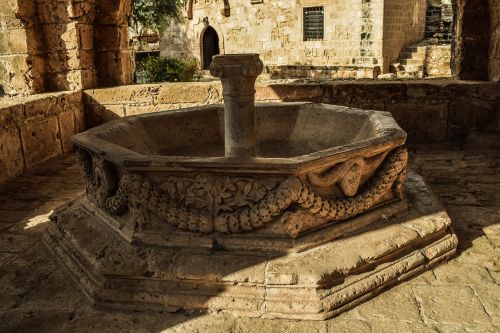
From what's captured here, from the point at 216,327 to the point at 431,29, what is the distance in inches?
681

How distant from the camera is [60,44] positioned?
21.8 ft

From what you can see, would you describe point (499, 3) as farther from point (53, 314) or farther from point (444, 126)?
point (53, 314)

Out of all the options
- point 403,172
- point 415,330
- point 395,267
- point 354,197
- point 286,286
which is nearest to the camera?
point 415,330

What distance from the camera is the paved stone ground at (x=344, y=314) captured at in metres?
2.55

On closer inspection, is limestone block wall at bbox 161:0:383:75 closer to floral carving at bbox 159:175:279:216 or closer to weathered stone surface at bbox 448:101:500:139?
weathered stone surface at bbox 448:101:500:139

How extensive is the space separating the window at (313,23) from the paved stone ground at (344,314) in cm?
1281

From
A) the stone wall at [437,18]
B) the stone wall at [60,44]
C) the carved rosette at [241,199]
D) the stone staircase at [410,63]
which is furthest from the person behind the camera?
the stone wall at [437,18]

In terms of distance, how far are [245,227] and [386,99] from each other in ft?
13.5

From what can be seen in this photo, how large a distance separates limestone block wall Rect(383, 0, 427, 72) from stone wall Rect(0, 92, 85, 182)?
436 inches

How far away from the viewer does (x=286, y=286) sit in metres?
2.69

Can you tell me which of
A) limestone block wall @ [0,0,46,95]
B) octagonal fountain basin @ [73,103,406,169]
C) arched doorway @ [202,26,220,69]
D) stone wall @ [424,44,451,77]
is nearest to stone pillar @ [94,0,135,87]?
limestone block wall @ [0,0,46,95]

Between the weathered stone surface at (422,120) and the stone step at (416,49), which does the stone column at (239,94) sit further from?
the stone step at (416,49)

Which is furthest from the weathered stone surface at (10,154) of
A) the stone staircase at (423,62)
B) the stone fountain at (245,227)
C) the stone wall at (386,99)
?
the stone staircase at (423,62)

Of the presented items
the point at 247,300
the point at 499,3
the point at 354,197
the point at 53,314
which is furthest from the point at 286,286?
the point at 499,3
